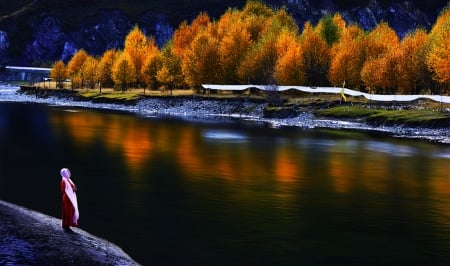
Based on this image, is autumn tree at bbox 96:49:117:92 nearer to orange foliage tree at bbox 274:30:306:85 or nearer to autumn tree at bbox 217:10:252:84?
autumn tree at bbox 217:10:252:84

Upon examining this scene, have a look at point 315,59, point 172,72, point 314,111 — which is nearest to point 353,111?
point 314,111

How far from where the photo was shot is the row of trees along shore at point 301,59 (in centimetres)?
10444

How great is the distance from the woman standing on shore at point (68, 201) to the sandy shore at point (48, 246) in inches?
17.7

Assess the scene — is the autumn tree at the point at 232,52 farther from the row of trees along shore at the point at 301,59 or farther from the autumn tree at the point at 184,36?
the autumn tree at the point at 184,36

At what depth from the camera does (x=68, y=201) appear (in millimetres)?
23375

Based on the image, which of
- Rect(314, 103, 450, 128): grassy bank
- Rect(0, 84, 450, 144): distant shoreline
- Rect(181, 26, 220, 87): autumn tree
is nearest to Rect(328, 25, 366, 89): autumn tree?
Rect(0, 84, 450, 144): distant shoreline

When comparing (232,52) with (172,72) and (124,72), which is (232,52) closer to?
(172,72)

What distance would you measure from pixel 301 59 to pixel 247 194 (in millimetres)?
86695

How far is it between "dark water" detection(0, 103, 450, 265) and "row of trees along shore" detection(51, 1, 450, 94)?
4077 cm

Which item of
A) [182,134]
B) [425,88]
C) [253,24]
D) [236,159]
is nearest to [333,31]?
[253,24]

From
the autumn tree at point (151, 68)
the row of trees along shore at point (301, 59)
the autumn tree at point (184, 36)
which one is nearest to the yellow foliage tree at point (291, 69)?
the row of trees along shore at point (301, 59)

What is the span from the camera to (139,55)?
165 m

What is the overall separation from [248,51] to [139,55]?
4656 centimetres

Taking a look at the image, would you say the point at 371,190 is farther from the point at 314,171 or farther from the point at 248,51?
the point at 248,51
